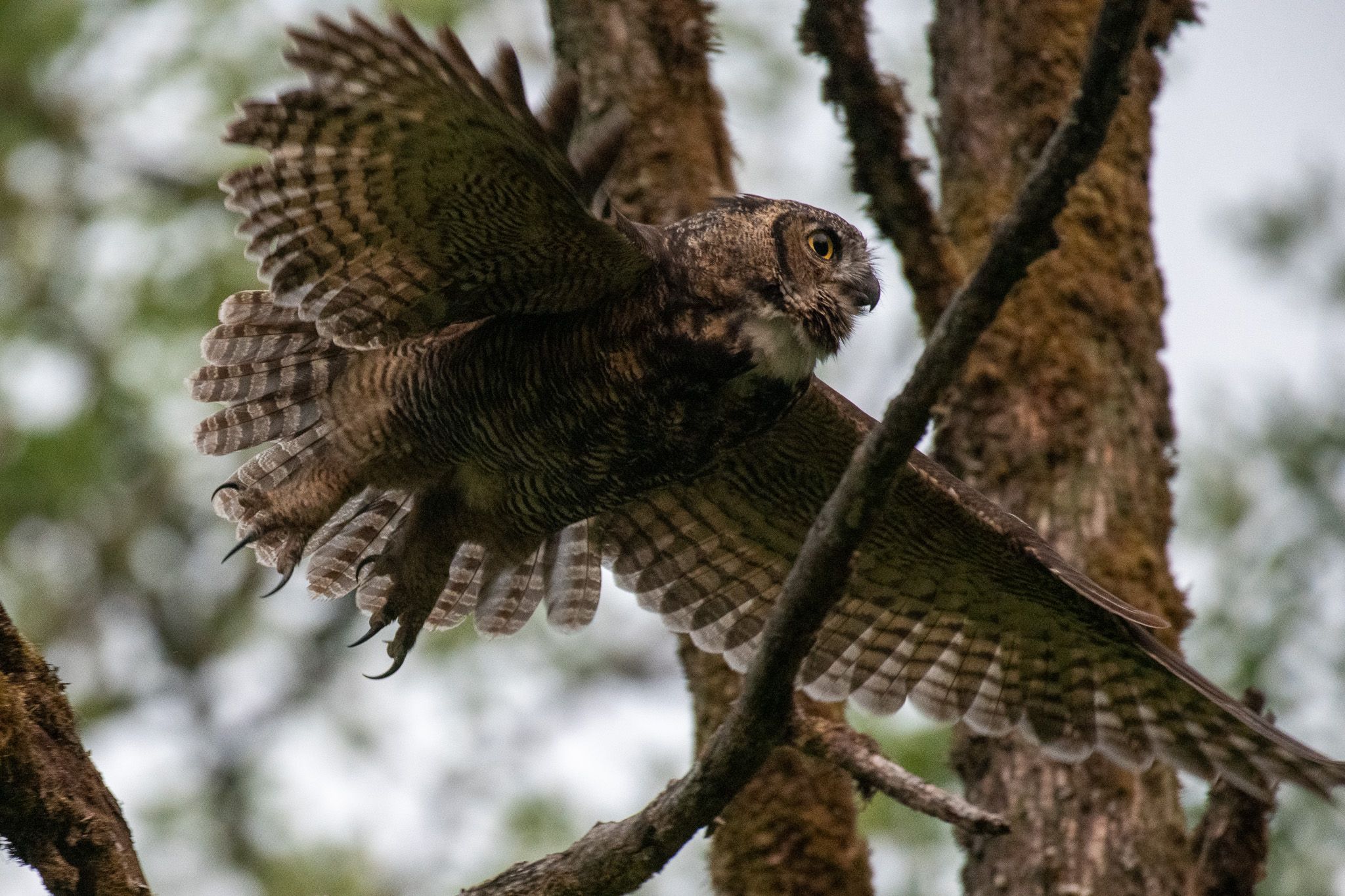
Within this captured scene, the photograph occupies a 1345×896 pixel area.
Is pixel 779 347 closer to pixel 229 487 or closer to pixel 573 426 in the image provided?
pixel 573 426

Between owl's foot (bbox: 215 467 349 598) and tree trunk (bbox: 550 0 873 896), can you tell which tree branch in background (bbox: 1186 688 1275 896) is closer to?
tree trunk (bbox: 550 0 873 896)

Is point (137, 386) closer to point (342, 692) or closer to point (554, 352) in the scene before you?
point (342, 692)

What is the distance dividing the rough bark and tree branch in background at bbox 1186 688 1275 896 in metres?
0.12

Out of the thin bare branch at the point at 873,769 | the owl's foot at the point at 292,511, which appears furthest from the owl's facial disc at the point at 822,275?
the owl's foot at the point at 292,511

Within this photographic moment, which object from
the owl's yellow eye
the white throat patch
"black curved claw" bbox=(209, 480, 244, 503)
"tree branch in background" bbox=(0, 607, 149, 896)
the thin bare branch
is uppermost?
the owl's yellow eye

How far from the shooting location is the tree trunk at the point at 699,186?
4801mm

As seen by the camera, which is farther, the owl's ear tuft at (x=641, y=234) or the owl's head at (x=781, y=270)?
the owl's head at (x=781, y=270)

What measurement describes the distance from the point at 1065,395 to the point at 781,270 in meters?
1.51

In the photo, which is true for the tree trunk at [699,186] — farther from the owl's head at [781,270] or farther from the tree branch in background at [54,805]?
the tree branch in background at [54,805]

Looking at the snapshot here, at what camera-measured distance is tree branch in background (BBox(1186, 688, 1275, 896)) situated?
425 cm

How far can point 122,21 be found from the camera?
9.88 meters

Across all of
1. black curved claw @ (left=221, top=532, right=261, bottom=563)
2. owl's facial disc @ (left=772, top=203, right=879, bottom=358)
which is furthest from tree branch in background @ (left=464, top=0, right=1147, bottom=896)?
black curved claw @ (left=221, top=532, right=261, bottom=563)

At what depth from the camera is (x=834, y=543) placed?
9.67 feet

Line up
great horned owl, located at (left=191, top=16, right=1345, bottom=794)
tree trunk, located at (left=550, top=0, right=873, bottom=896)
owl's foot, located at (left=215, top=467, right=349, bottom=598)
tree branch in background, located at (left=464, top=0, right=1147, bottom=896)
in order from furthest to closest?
1. tree trunk, located at (left=550, top=0, right=873, bottom=896)
2. owl's foot, located at (left=215, top=467, right=349, bottom=598)
3. great horned owl, located at (left=191, top=16, right=1345, bottom=794)
4. tree branch in background, located at (left=464, top=0, right=1147, bottom=896)
